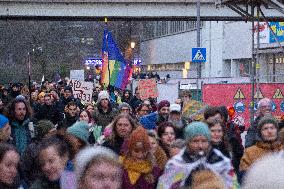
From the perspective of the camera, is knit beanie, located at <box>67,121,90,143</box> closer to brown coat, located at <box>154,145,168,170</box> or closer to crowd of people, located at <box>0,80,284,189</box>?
crowd of people, located at <box>0,80,284,189</box>

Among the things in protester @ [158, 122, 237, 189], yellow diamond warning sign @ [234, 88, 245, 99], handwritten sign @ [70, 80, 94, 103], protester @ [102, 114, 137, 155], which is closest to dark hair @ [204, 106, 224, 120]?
protester @ [102, 114, 137, 155]

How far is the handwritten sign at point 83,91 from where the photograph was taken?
59.4 ft

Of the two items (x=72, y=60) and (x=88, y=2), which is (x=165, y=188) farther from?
(x=72, y=60)

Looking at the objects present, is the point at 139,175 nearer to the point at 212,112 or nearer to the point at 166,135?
the point at 166,135

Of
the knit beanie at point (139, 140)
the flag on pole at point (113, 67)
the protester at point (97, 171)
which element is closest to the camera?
the protester at point (97, 171)

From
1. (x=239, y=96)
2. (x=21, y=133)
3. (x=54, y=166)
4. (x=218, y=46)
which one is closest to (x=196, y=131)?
(x=54, y=166)

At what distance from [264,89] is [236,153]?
352 inches

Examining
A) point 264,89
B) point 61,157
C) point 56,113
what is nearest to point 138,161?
point 61,157

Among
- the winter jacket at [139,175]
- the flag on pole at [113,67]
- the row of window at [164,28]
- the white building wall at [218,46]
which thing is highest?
the row of window at [164,28]

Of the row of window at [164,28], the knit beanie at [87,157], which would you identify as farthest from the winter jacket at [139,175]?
the row of window at [164,28]

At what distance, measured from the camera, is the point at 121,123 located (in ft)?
26.5

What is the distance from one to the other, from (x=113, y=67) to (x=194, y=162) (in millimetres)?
13769

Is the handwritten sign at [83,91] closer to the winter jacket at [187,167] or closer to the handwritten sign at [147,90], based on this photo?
the handwritten sign at [147,90]

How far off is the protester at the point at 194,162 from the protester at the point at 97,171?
2.03 metres
